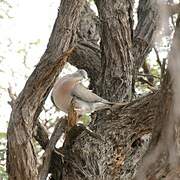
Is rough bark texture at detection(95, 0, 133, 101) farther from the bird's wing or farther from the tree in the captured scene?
the bird's wing

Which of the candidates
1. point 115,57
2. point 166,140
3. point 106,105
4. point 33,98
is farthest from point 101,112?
point 166,140

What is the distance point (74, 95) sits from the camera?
12.1 feet

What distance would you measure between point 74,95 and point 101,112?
597 millimetres

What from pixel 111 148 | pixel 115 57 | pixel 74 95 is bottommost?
pixel 111 148

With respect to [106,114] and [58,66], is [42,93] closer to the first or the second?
[58,66]

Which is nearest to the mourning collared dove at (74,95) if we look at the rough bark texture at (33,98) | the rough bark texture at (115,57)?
the rough bark texture at (33,98)

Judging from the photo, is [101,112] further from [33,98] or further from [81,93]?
[33,98]

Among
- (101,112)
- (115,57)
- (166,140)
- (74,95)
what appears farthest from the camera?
(115,57)

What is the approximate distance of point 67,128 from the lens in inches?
153

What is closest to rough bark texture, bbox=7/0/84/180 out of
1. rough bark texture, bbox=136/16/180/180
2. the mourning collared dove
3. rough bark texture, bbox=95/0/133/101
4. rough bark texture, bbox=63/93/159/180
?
the mourning collared dove

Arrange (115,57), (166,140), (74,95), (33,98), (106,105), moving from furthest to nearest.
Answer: (115,57)
(106,105)
(74,95)
(33,98)
(166,140)

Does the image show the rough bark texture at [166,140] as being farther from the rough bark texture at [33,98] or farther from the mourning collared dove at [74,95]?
the mourning collared dove at [74,95]

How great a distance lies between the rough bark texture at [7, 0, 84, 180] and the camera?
10.8ft

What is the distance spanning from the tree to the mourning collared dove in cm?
13
